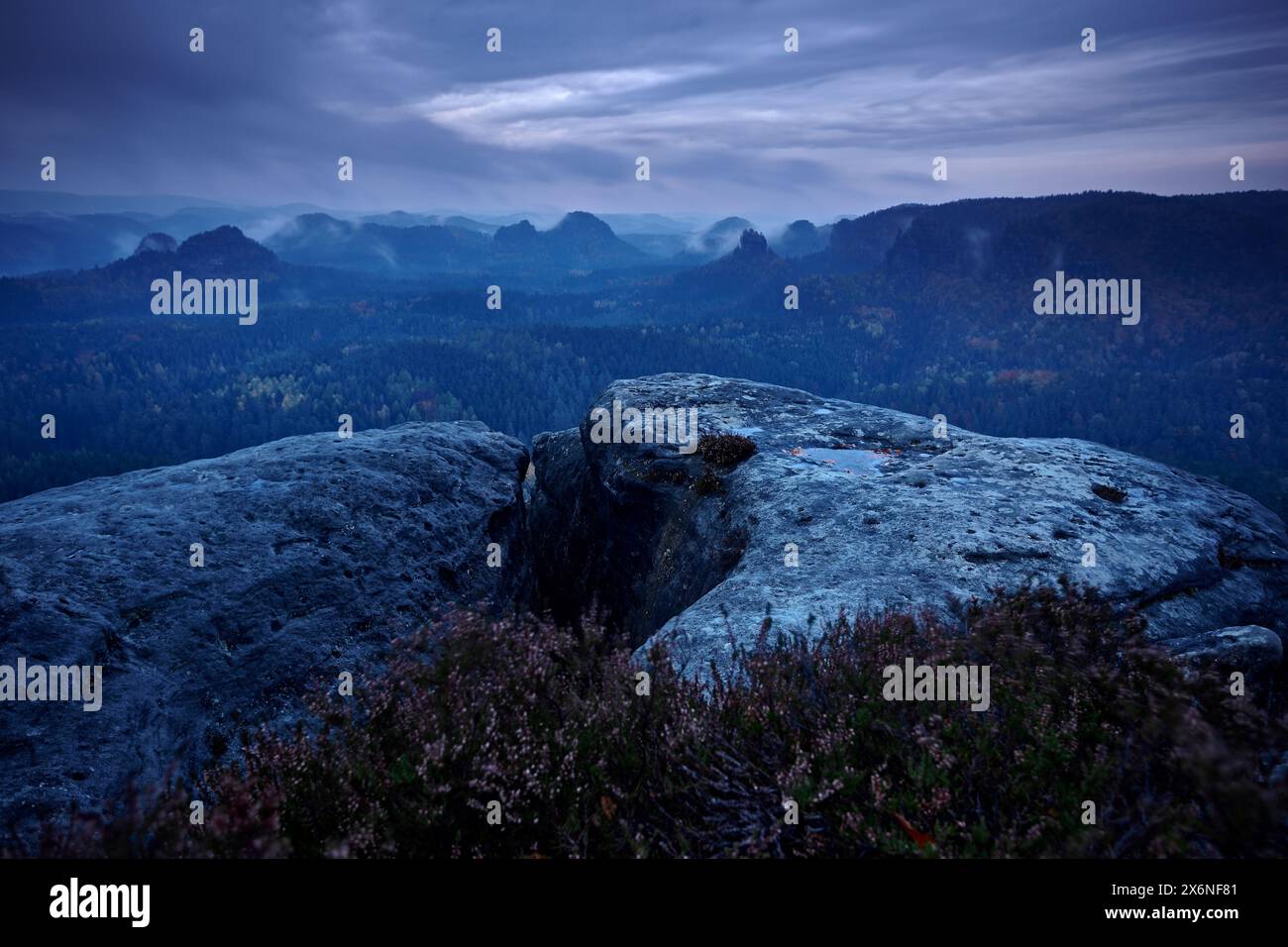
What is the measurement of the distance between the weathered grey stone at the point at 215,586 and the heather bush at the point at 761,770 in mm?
3033

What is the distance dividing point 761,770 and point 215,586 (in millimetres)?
8757

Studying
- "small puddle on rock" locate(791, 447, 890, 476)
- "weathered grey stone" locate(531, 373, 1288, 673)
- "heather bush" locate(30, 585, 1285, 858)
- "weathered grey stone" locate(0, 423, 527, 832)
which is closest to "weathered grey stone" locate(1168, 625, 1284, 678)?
"heather bush" locate(30, 585, 1285, 858)

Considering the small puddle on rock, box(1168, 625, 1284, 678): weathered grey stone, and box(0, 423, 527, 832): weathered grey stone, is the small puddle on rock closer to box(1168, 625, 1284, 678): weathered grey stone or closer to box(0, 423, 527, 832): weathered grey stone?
box(0, 423, 527, 832): weathered grey stone

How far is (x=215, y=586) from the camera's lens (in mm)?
9555

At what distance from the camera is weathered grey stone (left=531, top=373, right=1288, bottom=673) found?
8.52m

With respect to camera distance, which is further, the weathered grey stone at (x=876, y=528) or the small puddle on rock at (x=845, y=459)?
the small puddle on rock at (x=845, y=459)

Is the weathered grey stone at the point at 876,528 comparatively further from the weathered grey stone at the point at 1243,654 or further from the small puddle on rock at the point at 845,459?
the weathered grey stone at the point at 1243,654

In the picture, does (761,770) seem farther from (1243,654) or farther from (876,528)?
(876,528)

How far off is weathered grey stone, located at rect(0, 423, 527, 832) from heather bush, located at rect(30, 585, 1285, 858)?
3033 millimetres

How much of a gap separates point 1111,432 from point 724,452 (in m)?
208

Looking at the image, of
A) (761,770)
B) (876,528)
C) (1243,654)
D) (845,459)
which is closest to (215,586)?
(761,770)

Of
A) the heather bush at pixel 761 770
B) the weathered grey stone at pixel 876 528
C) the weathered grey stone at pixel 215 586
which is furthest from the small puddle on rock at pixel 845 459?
the heather bush at pixel 761 770

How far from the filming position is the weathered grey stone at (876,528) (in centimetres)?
852

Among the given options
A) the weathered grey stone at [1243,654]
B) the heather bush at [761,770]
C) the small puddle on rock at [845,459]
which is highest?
the small puddle on rock at [845,459]
